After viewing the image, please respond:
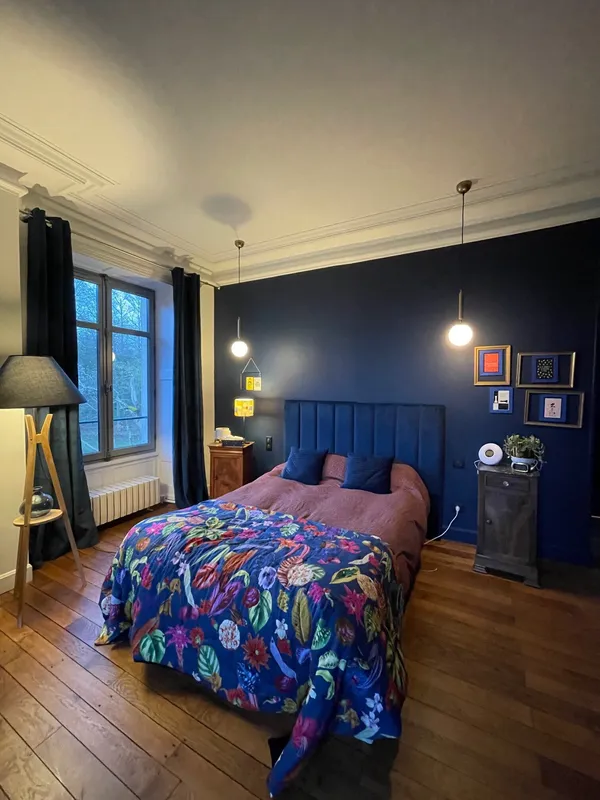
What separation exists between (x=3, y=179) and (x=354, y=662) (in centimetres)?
350

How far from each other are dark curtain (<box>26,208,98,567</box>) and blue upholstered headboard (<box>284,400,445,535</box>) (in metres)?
2.08

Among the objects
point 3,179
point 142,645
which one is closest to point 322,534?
point 142,645

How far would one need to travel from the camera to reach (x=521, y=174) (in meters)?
2.48

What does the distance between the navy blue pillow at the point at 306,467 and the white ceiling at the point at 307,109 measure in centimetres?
219

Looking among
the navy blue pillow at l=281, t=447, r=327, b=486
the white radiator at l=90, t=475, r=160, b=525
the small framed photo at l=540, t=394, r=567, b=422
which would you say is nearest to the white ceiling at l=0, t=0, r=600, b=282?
the small framed photo at l=540, t=394, r=567, b=422

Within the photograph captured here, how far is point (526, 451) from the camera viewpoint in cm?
280

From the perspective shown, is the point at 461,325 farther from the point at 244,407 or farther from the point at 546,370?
the point at 244,407

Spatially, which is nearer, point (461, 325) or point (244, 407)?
point (461, 325)

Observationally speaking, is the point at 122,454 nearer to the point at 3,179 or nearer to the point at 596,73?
the point at 3,179

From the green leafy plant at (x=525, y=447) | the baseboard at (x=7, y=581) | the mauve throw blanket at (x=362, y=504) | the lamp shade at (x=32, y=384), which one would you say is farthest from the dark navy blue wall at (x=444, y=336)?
the baseboard at (x=7, y=581)

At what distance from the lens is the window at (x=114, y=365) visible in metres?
3.69

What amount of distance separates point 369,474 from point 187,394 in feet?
7.62

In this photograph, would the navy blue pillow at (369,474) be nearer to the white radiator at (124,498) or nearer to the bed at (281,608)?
the bed at (281,608)

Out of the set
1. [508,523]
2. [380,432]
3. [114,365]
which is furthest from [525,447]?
[114,365]
